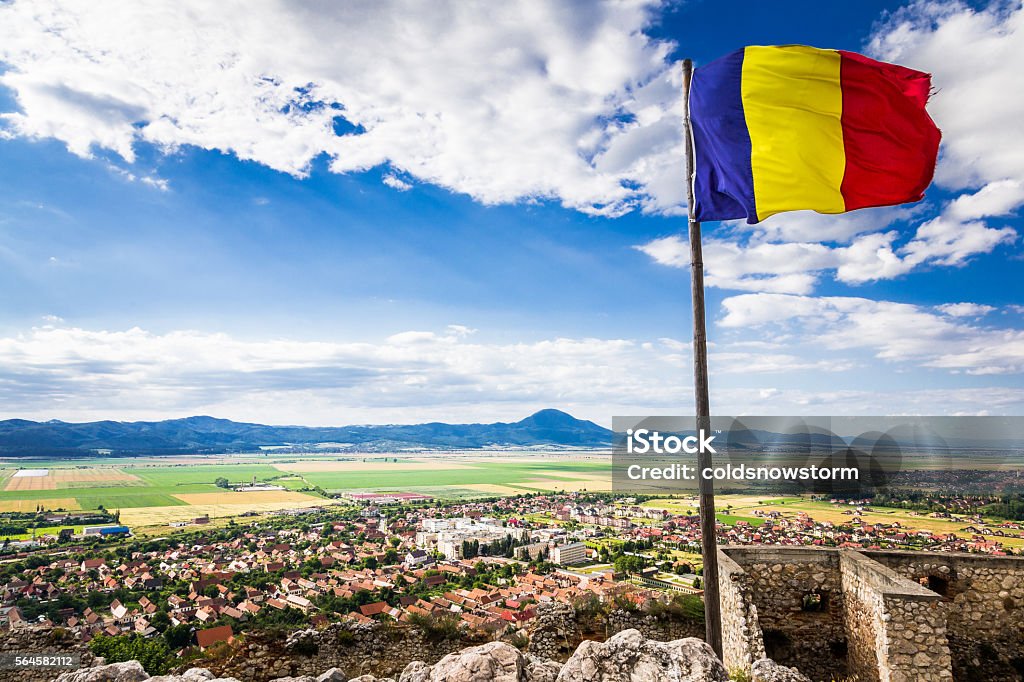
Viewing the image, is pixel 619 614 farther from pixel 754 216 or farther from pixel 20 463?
pixel 20 463

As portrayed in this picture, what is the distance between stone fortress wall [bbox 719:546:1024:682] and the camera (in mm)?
7371

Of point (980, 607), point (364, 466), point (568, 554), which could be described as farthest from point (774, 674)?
point (364, 466)

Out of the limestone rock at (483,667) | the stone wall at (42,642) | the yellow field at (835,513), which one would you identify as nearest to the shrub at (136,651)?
the stone wall at (42,642)

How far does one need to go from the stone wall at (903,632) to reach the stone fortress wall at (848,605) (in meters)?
0.11

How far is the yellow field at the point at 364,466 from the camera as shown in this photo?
53.8 metres

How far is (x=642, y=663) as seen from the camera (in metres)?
3.84

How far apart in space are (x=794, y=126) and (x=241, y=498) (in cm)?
3465

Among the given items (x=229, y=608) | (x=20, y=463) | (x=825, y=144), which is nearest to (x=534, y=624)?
(x=229, y=608)

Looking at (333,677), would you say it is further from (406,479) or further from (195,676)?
(406,479)

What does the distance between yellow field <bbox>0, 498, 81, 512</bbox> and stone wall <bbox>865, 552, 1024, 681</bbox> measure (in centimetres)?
3128

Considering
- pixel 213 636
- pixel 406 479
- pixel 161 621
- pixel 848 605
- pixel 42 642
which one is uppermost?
→ pixel 848 605

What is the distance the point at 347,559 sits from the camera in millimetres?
15688

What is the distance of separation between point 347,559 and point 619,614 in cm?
958
